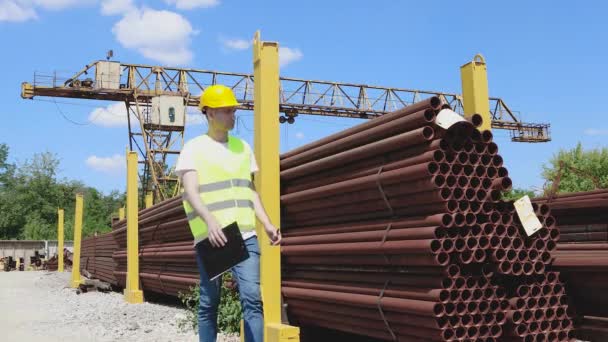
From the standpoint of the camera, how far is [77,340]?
762 centimetres

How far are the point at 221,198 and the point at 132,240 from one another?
976cm

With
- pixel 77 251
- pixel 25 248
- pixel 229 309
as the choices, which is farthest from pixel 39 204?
pixel 229 309

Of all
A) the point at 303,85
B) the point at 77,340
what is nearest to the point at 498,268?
the point at 77,340

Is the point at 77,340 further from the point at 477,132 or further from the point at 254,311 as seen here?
the point at 477,132

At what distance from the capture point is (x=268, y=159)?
5.94 m

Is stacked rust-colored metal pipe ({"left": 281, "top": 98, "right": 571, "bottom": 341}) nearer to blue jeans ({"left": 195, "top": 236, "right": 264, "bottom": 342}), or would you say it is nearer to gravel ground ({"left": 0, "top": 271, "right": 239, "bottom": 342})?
blue jeans ({"left": 195, "top": 236, "right": 264, "bottom": 342})

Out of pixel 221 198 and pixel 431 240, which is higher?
pixel 221 198

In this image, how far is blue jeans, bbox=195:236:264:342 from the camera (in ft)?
13.0

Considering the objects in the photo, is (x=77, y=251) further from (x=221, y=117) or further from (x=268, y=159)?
(x=221, y=117)

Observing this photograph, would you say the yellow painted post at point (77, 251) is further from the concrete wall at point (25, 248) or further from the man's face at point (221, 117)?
the concrete wall at point (25, 248)

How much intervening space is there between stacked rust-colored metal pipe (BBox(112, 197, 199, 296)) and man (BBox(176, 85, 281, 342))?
549 centimetres

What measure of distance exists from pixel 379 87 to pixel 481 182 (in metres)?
42.3

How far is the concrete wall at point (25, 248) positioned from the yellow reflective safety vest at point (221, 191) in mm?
45387

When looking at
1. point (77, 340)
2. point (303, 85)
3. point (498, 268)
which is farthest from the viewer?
point (303, 85)
